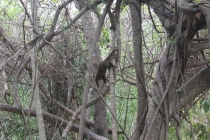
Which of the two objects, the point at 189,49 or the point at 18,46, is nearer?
the point at 189,49

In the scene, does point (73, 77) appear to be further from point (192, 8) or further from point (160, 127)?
point (192, 8)

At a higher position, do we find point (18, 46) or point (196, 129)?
point (18, 46)

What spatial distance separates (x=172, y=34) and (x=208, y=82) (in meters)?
0.31

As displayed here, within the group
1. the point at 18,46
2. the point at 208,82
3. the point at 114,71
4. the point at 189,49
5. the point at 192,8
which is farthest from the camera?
the point at 18,46

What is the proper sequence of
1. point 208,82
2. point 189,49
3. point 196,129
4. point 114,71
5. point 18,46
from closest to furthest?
1. point 114,71
2. point 189,49
3. point 208,82
4. point 196,129
5. point 18,46

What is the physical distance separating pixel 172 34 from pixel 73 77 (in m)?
0.98

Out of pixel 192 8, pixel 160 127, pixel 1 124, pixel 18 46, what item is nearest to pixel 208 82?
pixel 160 127

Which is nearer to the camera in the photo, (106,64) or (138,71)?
(106,64)

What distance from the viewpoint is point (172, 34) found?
4.87ft

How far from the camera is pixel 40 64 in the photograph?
215 centimetres

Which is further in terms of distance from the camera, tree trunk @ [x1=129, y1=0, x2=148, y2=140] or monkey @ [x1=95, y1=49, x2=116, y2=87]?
tree trunk @ [x1=129, y1=0, x2=148, y2=140]

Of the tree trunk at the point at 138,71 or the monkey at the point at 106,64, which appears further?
the tree trunk at the point at 138,71

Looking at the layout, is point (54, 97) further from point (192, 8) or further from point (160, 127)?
point (192, 8)

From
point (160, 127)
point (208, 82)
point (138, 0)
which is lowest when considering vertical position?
point (160, 127)
